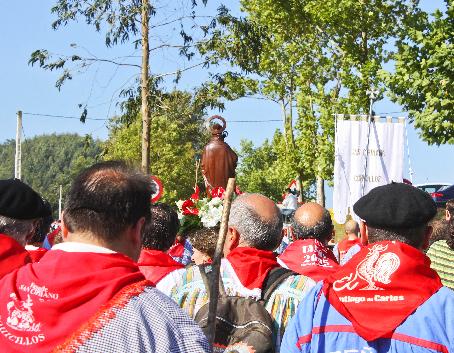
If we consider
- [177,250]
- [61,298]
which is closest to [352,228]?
[177,250]

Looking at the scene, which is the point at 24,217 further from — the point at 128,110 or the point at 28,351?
the point at 128,110

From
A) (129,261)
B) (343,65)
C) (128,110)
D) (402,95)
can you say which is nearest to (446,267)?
(129,261)

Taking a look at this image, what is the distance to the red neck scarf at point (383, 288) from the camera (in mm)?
3225

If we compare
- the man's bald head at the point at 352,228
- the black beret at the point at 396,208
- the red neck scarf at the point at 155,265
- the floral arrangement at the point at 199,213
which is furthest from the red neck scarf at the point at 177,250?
the black beret at the point at 396,208

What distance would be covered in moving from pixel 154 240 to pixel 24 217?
1576 millimetres

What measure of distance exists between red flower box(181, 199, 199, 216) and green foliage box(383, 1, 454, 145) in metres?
6.68

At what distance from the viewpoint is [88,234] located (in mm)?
2637

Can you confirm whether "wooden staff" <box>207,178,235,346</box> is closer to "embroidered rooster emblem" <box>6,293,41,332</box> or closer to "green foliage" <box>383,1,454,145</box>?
"embroidered rooster emblem" <box>6,293,41,332</box>

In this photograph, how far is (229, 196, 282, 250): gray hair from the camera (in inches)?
160

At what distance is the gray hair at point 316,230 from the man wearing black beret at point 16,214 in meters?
2.27

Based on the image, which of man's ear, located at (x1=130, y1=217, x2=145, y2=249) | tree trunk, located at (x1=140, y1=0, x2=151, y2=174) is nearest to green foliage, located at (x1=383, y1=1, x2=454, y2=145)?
tree trunk, located at (x1=140, y1=0, x2=151, y2=174)

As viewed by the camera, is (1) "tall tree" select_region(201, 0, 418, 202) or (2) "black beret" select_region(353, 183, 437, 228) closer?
(2) "black beret" select_region(353, 183, 437, 228)

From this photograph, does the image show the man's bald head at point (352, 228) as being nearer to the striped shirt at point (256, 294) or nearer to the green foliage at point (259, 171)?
the striped shirt at point (256, 294)

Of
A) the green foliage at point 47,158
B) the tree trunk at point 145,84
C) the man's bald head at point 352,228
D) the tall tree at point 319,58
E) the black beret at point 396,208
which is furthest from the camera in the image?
the green foliage at point 47,158
